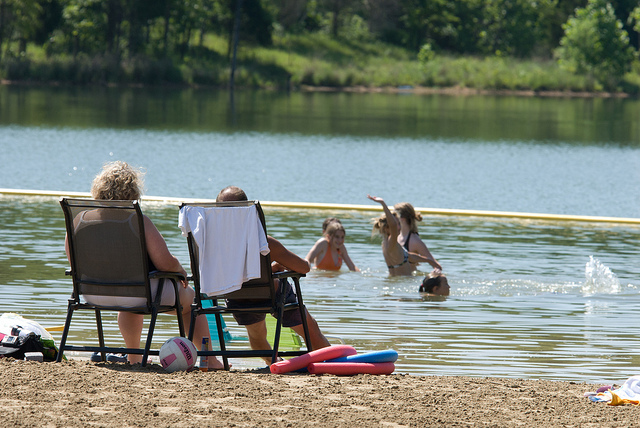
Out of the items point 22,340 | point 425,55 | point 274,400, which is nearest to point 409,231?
point 22,340

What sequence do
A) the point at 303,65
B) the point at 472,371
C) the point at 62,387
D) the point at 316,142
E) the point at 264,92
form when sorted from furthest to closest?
the point at 303,65 < the point at 264,92 < the point at 316,142 < the point at 472,371 < the point at 62,387

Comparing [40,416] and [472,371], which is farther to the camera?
[472,371]

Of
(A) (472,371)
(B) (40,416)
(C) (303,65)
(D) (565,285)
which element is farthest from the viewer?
(C) (303,65)

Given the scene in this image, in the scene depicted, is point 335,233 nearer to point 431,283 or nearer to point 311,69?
point 431,283

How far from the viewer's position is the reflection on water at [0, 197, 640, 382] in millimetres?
6590

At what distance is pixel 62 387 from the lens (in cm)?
460

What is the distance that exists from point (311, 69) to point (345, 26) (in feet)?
33.8

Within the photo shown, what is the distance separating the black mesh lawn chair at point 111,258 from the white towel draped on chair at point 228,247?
173mm

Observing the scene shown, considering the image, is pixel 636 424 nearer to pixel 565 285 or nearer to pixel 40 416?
pixel 40 416

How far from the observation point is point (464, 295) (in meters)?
9.16

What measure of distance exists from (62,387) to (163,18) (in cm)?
6424

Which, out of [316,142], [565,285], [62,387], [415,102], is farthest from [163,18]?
[62,387]

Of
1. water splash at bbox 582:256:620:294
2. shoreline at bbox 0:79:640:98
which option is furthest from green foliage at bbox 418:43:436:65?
water splash at bbox 582:256:620:294

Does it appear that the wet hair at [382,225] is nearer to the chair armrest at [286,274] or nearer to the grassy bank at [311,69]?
the chair armrest at [286,274]
